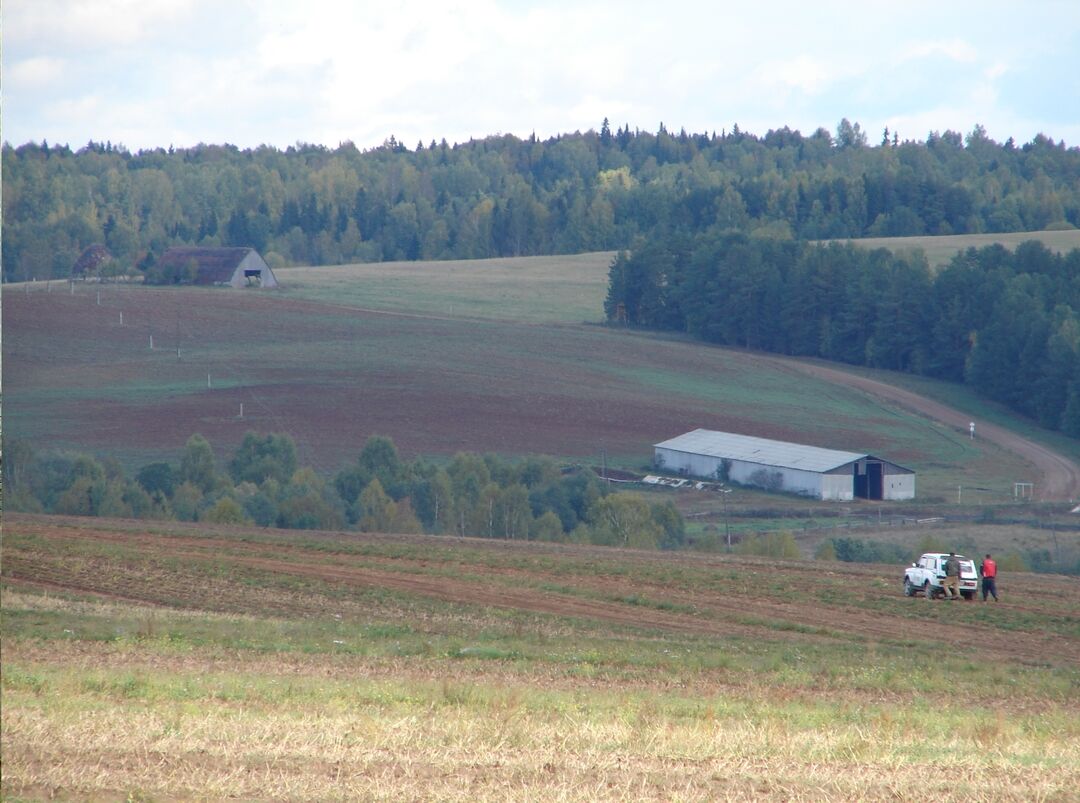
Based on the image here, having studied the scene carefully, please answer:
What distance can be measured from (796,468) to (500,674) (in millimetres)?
47221

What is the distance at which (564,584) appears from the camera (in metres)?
28.0

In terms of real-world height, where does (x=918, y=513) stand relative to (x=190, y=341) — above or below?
below

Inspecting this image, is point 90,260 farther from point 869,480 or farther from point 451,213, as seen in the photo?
point 869,480

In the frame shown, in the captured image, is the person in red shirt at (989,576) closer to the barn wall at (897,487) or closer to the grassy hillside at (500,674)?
the grassy hillside at (500,674)

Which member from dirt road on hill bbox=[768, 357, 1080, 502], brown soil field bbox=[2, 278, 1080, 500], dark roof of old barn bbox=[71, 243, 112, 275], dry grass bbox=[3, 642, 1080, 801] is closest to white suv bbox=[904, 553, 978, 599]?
dry grass bbox=[3, 642, 1080, 801]

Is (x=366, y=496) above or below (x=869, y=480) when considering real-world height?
above

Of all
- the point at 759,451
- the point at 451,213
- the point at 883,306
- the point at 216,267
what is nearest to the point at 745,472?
the point at 759,451

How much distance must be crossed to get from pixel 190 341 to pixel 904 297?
2094 inches

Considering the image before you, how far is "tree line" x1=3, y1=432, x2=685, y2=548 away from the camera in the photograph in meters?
45.1

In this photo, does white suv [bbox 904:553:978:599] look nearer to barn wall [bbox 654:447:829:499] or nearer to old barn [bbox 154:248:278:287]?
barn wall [bbox 654:447:829:499]

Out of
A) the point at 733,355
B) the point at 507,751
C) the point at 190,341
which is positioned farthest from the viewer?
the point at 733,355

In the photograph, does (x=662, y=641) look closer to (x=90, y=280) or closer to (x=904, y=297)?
(x=904, y=297)

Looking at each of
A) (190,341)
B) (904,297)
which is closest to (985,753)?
(190,341)

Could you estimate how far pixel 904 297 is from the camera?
98.4 m
